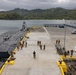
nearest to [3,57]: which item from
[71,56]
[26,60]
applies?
[26,60]

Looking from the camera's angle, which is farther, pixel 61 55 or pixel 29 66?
pixel 61 55

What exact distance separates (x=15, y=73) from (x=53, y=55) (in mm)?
13830

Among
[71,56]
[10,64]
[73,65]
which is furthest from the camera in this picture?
[71,56]

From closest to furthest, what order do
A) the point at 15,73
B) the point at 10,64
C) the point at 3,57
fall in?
1. the point at 15,73
2. the point at 10,64
3. the point at 3,57

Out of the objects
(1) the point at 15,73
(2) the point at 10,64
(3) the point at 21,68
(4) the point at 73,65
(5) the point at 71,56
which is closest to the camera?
(1) the point at 15,73

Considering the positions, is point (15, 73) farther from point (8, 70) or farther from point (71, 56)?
point (71, 56)

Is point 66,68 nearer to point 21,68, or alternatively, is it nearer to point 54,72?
point 54,72

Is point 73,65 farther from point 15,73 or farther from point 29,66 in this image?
point 15,73

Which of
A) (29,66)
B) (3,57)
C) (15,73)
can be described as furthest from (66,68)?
(3,57)

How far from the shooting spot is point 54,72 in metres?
32.0

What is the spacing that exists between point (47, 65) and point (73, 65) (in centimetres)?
495

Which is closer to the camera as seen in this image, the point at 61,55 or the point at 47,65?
the point at 47,65

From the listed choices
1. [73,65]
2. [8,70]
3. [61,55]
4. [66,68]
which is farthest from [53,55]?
[8,70]

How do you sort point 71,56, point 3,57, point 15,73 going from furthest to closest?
point 3,57 < point 71,56 < point 15,73
